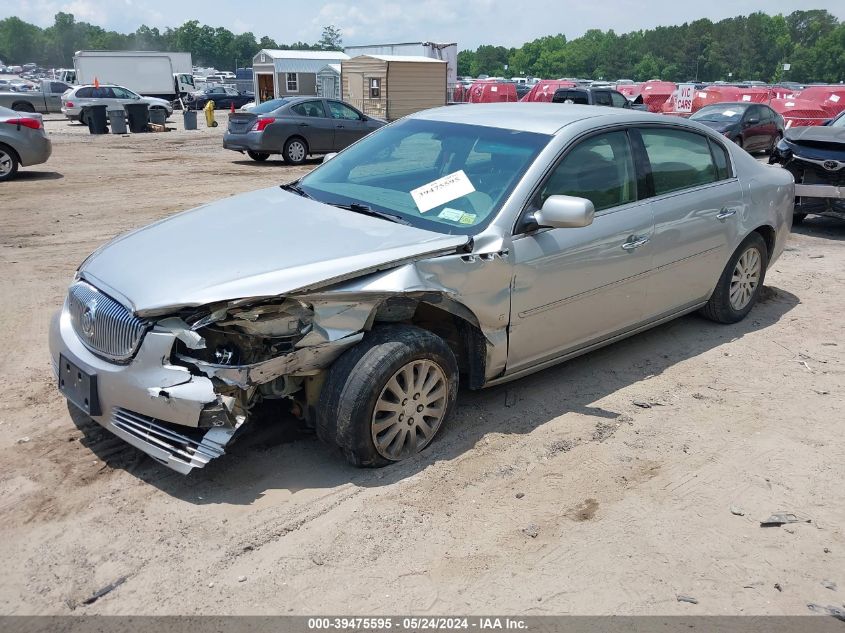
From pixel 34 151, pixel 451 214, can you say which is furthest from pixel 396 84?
pixel 451 214

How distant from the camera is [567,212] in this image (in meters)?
3.98

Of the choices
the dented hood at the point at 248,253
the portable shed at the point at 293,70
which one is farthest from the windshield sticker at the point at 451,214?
the portable shed at the point at 293,70

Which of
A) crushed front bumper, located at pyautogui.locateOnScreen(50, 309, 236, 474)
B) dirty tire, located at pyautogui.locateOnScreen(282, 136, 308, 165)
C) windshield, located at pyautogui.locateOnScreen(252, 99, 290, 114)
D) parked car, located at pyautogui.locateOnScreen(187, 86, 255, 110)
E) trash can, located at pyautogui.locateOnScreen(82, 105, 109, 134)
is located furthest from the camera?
parked car, located at pyautogui.locateOnScreen(187, 86, 255, 110)

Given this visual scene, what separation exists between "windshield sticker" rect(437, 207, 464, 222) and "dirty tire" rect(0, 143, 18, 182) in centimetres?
1187

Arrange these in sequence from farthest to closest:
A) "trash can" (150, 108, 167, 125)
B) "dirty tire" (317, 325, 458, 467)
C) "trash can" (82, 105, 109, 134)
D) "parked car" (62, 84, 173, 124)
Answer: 1. "parked car" (62, 84, 173, 124)
2. "trash can" (150, 108, 167, 125)
3. "trash can" (82, 105, 109, 134)
4. "dirty tire" (317, 325, 458, 467)

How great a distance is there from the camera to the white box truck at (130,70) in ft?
128

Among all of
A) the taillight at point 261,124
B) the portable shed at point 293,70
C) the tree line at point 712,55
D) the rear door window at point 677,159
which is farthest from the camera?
the tree line at point 712,55

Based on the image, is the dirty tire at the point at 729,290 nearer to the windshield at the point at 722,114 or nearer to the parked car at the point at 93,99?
the windshield at the point at 722,114

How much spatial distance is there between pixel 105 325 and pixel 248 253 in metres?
0.76

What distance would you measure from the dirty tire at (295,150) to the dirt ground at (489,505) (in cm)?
1170

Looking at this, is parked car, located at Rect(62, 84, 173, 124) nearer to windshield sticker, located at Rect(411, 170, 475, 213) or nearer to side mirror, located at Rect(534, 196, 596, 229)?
windshield sticker, located at Rect(411, 170, 475, 213)

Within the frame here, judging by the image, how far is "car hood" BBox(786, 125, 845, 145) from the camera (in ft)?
31.8

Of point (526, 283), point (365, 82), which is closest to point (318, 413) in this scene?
point (526, 283)

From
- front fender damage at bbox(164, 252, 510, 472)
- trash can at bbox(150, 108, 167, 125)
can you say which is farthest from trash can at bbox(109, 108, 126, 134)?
front fender damage at bbox(164, 252, 510, 472)
